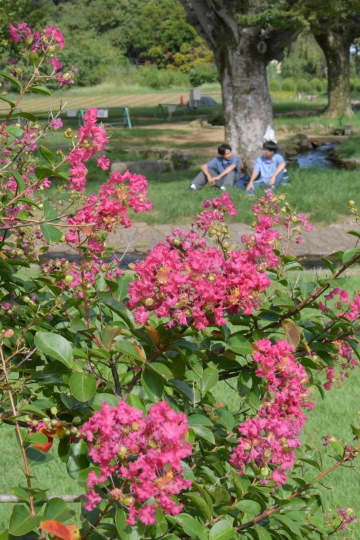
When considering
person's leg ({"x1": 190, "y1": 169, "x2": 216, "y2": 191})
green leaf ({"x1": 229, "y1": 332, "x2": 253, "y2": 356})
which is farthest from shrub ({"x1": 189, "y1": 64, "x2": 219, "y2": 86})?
green leaf ({"x1": 229, "y1": 332, "x2": 253, "y2": 356})

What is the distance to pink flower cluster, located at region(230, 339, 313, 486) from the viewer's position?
160 centimetres

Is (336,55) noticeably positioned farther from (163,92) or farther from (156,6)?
A: (156,6)

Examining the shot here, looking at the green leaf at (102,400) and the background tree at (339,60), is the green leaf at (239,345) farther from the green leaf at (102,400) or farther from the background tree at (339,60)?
the background tree at (339,60)

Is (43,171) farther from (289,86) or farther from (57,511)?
(289,86)

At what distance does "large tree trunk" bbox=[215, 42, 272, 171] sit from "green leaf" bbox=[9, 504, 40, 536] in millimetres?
11768

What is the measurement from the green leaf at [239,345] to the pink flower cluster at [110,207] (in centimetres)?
49

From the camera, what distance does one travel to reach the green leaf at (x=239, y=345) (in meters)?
1.67

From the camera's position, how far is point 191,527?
4.70ft

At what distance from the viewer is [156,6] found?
5819 cm

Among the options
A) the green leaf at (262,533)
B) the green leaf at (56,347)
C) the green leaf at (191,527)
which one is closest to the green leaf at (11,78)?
the green leaf at (56,347)

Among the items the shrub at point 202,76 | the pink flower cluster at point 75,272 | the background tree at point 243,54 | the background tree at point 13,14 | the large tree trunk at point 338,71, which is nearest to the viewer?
the pink flower cluster at point 75,272

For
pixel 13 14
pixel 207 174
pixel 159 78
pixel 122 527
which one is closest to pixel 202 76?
pixel 159 78

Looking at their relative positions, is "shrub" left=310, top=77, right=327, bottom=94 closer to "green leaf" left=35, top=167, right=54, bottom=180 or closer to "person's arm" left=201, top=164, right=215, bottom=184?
"person's arm" left=201, top=164, right=215, bottom=184

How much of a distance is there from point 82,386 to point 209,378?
1.25 feet
